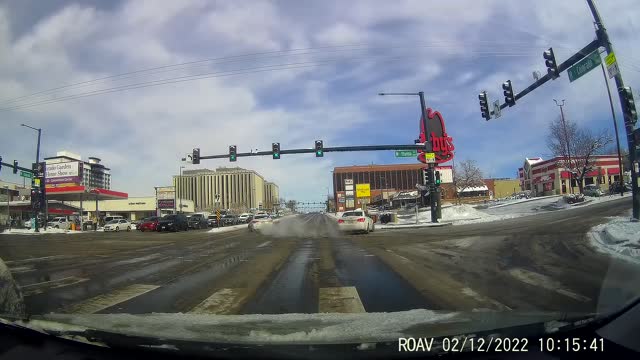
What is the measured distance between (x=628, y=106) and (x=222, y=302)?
55.3 ft

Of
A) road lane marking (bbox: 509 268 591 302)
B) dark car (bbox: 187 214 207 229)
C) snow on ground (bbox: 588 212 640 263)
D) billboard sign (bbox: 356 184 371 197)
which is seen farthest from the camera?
billboard sign (bbox: 356 184 371 197)

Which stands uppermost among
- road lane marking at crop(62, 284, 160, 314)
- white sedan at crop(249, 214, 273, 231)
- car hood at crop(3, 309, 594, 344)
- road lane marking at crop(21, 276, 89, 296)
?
white sedan at crop(249, 214, 273, 231)

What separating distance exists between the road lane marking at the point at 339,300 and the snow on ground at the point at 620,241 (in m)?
6.20

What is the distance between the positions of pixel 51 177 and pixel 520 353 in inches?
2841

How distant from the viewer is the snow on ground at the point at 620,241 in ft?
36.1

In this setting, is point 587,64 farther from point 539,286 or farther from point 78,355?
point 78,355

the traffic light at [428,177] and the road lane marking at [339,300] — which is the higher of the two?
the traffic light at [428,177]

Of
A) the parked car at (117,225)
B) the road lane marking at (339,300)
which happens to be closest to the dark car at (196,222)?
the parked car at (117,225)

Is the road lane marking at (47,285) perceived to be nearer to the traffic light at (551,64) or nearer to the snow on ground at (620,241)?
the snow on ground at (620,241)

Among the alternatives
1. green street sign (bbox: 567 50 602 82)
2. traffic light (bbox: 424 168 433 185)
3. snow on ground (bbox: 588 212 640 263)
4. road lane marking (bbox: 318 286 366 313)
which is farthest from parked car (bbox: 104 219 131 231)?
road lane marking (bbox: 318 286 366 313)

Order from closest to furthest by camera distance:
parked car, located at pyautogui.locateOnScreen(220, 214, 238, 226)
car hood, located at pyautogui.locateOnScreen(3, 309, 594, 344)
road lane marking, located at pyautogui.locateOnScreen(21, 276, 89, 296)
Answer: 1. car hood, located at pyautogui.locateOnScreen(3, 309, 594, 344)
2. road lane marking, located at pyautogui.locateOnScreen(21, 276, 89, 296)
3. parked car, located at pyautogui.locateOnScreen(220, 214, 238, 226)

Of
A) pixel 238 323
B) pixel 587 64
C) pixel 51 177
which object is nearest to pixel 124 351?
pixel 238 323

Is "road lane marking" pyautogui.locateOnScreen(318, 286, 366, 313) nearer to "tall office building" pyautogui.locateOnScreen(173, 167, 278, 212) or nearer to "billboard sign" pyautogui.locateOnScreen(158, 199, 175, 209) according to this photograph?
"billboard sign" pyautogui.locateOnScreen(158, 199, 175, 209)

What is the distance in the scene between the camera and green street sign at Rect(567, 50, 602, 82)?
1769 centimetres
